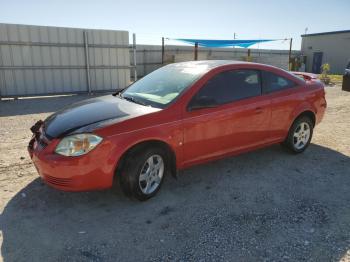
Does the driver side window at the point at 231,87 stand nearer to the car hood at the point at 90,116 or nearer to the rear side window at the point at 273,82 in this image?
the rear side window at the point at 273,82

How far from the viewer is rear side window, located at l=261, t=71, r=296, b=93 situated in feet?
15.2

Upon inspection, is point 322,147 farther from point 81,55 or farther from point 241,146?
point 81,55

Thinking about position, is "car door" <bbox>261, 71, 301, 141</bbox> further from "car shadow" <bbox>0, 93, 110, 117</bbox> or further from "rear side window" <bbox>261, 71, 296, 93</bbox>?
"car shadow" <bbox>0, 93, 110, 117</bbox>

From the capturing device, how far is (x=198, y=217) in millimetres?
3340

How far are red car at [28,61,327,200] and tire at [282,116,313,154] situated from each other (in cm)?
2

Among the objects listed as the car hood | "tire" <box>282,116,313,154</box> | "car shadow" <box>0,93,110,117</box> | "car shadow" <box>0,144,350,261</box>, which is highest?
the car hood

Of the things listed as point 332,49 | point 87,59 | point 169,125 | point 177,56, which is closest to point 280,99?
point 169,125

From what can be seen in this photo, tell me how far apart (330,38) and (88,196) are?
3195 cm

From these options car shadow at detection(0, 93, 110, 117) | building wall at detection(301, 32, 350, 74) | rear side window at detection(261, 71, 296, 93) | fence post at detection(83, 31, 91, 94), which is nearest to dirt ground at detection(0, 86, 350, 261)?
rear side window at detection(261, 71, 296, 93)

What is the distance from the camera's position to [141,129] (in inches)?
133

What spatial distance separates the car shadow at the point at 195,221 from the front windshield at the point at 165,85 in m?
1.13

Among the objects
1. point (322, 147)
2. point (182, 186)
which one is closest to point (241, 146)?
point (182, 186)

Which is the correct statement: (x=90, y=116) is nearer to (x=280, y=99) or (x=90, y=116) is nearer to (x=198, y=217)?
(x=198, y=217)

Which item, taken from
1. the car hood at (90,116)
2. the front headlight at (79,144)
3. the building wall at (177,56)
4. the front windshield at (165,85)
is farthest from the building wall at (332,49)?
the front headlight at (79,144)
